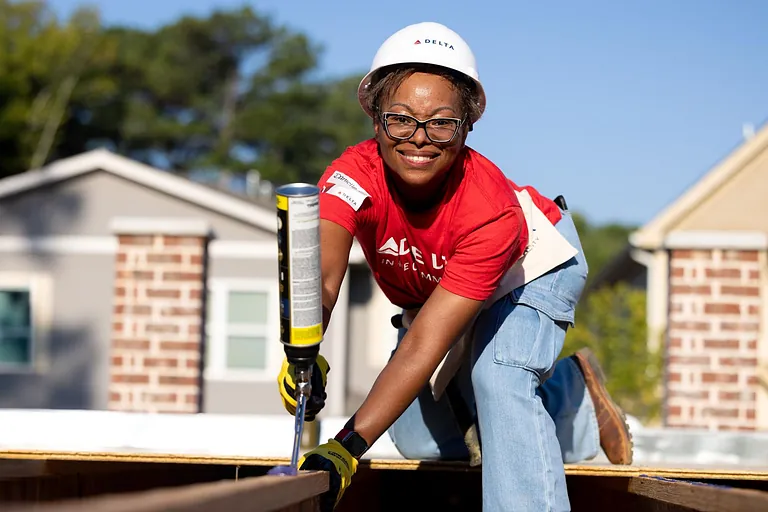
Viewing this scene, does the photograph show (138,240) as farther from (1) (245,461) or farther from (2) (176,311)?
(1) (245,461)

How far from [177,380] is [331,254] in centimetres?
613

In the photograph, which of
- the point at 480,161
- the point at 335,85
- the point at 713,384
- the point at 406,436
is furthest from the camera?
the point at 335,85

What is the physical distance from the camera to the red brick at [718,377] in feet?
26.6

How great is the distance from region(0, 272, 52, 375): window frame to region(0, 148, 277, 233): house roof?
148 cm

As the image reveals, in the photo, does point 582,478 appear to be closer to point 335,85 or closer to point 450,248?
point 450,248

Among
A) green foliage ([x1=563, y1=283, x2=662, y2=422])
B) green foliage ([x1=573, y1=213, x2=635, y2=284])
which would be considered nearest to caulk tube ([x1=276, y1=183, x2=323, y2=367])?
green foliage ([x1=563, y1=283, x2=662, y2=422])

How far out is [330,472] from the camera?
2602 millimetres

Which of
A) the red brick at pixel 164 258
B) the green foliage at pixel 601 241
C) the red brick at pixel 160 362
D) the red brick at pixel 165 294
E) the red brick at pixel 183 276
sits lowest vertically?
the red brick at pixel 160 362

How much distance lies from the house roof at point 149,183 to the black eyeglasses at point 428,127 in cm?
1477

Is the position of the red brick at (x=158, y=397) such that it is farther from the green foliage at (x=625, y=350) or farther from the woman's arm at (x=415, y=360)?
the green foliage at (x=625, y=350)

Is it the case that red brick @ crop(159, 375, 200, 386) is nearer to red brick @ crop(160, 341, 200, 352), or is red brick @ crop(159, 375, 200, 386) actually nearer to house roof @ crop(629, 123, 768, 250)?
red brick @ crop(160, 341, 200, 352)

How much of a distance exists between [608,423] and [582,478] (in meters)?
0.23

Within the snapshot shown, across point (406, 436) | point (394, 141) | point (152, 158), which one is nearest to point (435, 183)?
point (394, 141)

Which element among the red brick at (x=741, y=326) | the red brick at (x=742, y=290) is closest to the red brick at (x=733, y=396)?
the red brick at (x=741, y=326)
